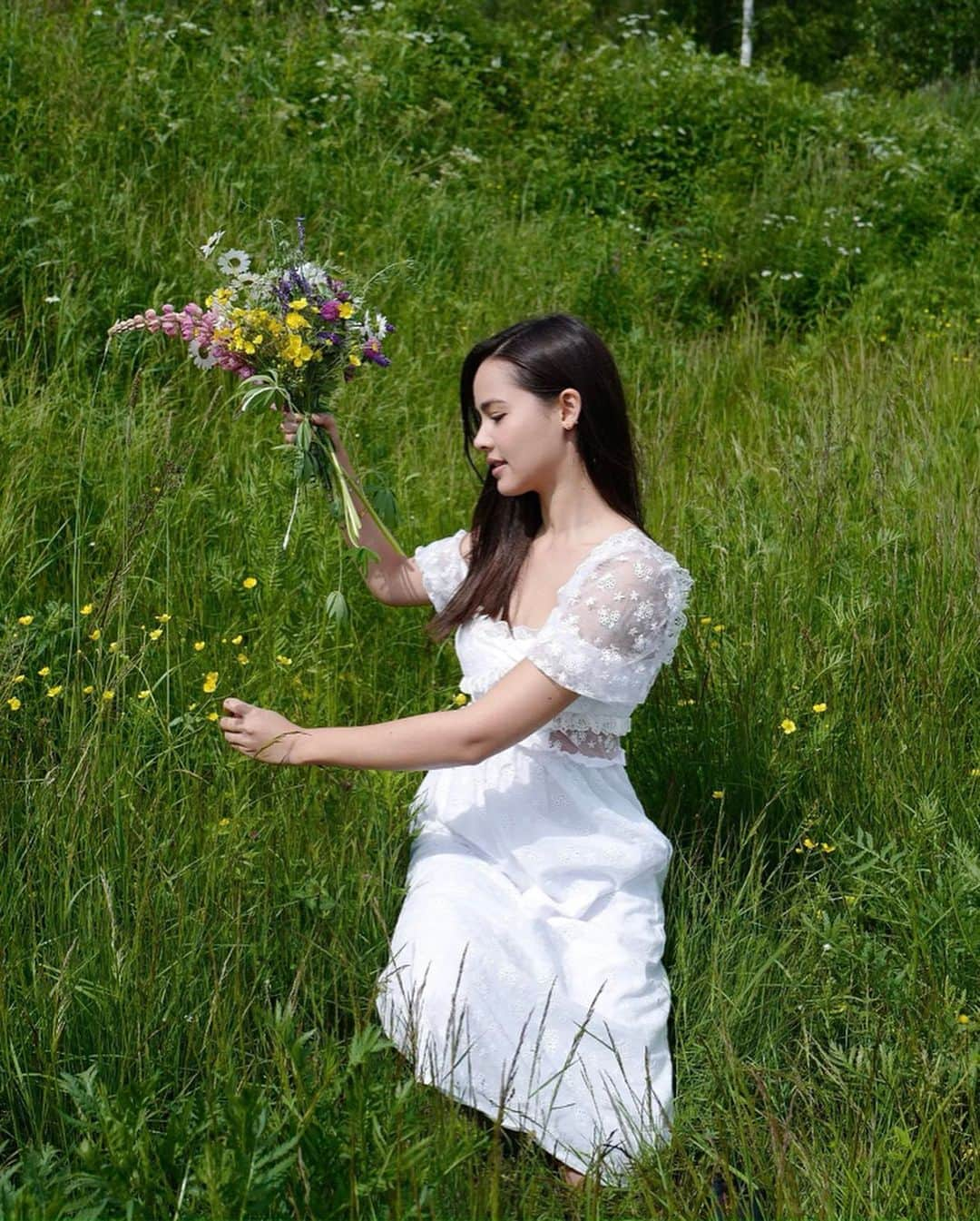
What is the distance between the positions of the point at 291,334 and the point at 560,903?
107 cm

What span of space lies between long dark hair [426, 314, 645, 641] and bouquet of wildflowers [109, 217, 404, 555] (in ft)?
0.80

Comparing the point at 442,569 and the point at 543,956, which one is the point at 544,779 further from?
the point at 442,569

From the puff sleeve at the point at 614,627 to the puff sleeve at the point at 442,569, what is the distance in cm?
42

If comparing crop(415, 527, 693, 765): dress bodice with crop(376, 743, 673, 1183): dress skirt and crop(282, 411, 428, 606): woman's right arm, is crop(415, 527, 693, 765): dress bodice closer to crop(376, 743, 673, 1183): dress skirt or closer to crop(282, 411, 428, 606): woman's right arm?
crop(376, 743, 673, 1183): dress skirt

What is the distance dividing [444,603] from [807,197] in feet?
17.9

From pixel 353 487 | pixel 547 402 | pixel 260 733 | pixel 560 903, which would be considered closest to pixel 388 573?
pixel 353 487

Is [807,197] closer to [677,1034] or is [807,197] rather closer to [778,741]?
[778,741]

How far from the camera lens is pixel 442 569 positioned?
2.79 meters

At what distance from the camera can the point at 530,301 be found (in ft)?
17.0

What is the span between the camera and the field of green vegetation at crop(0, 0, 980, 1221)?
76.2 inches

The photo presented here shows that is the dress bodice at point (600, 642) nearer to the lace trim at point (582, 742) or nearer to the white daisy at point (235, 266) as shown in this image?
the lace trim at point (582, 742)

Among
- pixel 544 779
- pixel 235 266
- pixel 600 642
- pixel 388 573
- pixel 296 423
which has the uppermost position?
pixel 235 266

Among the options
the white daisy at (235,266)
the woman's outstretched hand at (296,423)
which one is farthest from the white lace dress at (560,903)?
the white daisy at (235,266)

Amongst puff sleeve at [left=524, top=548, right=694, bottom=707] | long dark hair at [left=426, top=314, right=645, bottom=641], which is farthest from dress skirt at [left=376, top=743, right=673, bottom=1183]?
long dark hair at [left=426, top=314, right=645, bottom=641]
